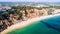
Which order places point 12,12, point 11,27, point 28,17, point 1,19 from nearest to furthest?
point 11,27
point 1,19
point 12,12
point 28,17

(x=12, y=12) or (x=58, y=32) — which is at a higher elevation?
(x=12, y=12)

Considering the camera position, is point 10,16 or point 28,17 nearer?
point 10,16

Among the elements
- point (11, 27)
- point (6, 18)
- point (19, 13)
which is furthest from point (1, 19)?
point (19, 13)

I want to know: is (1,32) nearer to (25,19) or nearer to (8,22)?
(8,22)

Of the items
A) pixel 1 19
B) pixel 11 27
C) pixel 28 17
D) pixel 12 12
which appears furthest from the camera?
pixel 28 17

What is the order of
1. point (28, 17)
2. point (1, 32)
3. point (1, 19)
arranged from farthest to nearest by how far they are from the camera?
point (28, 17) → point (1, 19) → point (1, 32)

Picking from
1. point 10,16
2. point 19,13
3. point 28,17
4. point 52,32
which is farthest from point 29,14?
point 52,32

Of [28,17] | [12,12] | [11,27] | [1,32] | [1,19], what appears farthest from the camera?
[28,17]

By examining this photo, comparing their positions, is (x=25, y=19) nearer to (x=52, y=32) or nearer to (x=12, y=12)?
(x=12, y=12)

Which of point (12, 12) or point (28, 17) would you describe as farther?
point (28, 17)
